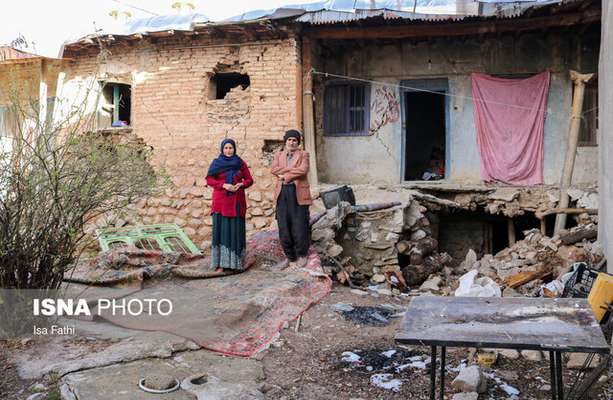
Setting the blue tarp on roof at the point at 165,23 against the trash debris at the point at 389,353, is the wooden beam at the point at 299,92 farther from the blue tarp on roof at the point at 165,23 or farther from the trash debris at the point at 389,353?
the trash debris at the point at 389,353

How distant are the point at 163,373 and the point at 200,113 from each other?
7.12m

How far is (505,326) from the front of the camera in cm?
323

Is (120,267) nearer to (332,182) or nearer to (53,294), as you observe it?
(53,294)

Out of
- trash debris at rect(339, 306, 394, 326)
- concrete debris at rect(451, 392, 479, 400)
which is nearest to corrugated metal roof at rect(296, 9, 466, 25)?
trash debris at rect(339, 306, 394, 326)

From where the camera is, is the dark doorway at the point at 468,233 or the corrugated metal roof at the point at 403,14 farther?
the dark doorway at the point at 468,233

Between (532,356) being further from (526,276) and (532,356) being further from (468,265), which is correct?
(468,265)

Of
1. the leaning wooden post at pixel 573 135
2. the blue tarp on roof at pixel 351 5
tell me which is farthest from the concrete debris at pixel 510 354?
the blue tarp on roof at pixel 351 5

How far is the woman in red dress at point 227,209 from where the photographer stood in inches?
271

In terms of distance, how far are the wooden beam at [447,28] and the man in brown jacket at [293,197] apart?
12.5 feet

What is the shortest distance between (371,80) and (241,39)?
276 centimetres

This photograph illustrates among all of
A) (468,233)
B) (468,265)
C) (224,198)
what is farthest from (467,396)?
(468,233)

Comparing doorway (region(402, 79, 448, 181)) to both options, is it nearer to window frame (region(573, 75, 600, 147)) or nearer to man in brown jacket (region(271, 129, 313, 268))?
window frame (region(573, 75, 600, 147))

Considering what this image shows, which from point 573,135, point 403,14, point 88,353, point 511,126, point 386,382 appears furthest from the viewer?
point 511,126

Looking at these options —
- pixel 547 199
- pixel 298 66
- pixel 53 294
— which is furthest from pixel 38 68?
pixel 547 199
